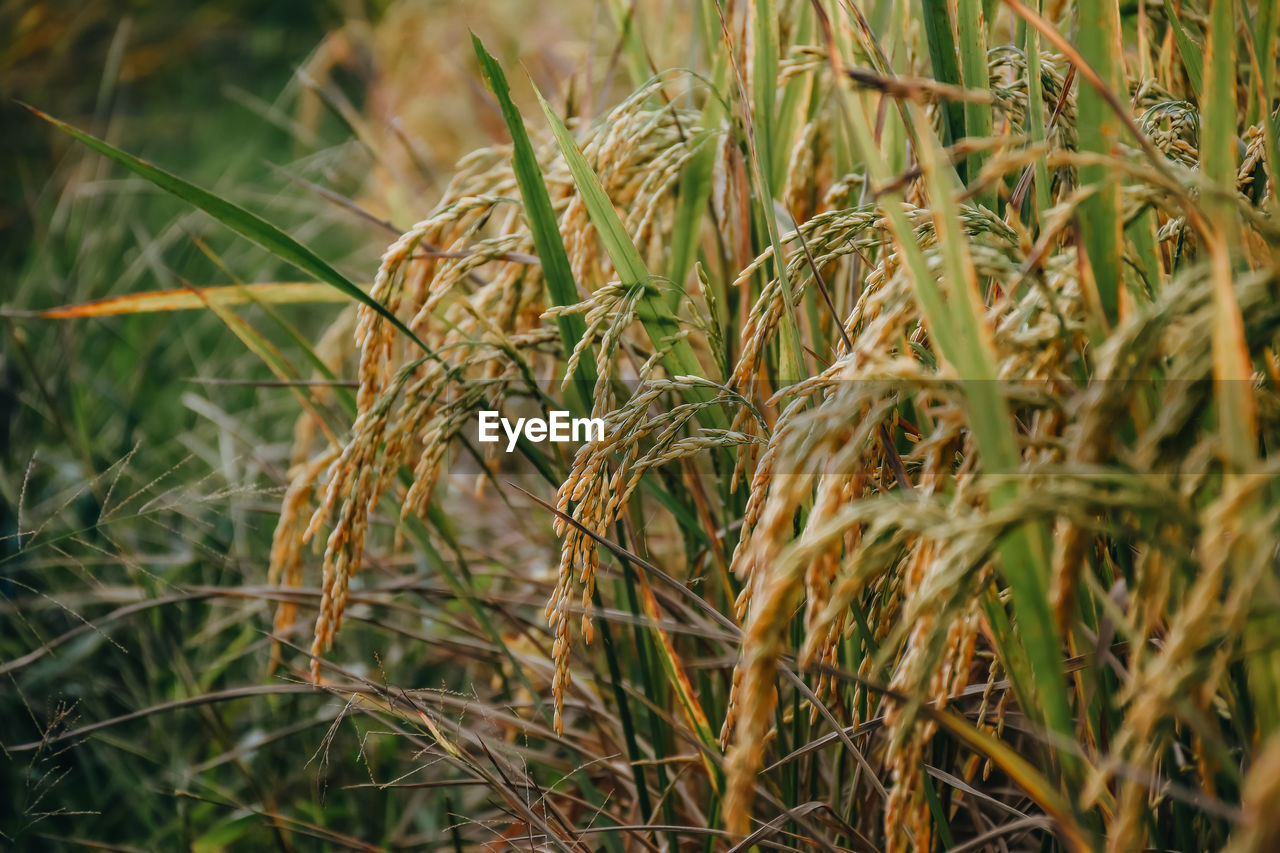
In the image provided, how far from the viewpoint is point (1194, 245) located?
2.44ft

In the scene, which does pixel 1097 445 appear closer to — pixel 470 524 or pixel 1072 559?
pixel 1072 559

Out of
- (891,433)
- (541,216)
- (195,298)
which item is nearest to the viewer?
(891,433)

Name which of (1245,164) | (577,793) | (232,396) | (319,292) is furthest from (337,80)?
(1245,164)

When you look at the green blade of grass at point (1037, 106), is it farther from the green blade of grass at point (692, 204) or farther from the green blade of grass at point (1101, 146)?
the green blade of grass at point (692, 204)

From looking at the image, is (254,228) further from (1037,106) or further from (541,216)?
(1037,106)

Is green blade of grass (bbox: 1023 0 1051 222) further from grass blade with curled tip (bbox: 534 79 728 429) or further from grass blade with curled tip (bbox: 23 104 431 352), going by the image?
grass blade with curled tip (bbox: 23 104 431 352)

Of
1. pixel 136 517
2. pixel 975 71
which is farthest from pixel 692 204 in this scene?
pixel 136 517

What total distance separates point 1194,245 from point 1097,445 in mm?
399

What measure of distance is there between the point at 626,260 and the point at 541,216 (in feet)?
0.38

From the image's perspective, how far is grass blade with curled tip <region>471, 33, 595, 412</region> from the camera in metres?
0.86

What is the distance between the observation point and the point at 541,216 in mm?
899

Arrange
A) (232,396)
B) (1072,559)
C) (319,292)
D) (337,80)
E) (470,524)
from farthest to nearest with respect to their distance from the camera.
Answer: (337,80) → (232,396) → (470,524) → (319,292) → (1072,559)

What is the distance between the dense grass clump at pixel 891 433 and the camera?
17.8 inches

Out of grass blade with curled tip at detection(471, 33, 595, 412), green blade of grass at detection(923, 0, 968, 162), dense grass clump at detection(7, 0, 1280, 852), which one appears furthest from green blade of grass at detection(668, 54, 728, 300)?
green blade of grass at detection(923, 0, 968, 162)
